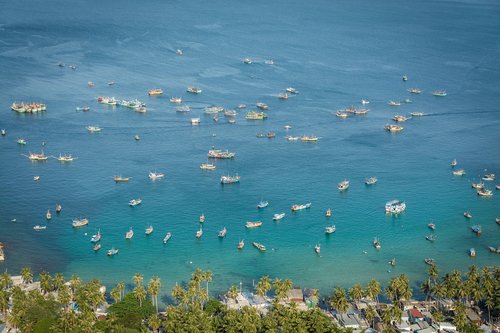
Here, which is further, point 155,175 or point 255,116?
point 255,116

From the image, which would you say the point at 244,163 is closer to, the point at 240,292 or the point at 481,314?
the point at 240,292

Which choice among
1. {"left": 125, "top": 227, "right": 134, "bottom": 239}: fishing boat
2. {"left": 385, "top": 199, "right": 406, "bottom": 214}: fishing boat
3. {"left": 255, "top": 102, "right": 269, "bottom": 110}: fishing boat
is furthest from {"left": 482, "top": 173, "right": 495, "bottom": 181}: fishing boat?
{"left": 125, "top": 227, "right": 134, "bottom": 239}: fishing boat

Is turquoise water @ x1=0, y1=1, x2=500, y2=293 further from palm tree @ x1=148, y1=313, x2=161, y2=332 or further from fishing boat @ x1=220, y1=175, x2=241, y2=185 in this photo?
palm tree @ x1=148, y1=313, x2=161, y2=332

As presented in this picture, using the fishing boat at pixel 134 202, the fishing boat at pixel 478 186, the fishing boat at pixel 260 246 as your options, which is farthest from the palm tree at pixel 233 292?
the fishing boat at pixel 478 186

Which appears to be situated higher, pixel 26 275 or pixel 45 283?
pixel 45 283

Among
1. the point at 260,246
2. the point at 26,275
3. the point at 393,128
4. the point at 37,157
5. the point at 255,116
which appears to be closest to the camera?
the point at 26,275

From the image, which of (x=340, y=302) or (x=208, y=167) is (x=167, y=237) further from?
(x=340, y=302)

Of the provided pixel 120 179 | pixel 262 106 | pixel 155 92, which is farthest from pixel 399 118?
pixel 120 179

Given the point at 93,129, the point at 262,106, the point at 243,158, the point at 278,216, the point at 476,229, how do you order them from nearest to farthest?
the point at 476,229 → the point at 278,216 → the point at 243,158 → the point at 93,129 → the point at 262,106
